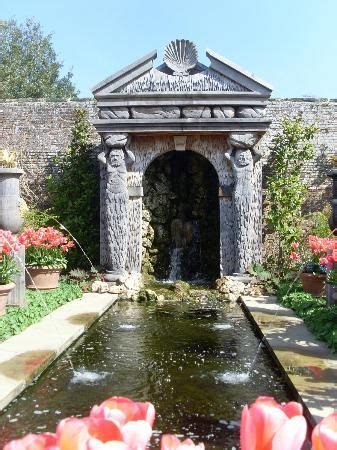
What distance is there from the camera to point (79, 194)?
11508 millimetres

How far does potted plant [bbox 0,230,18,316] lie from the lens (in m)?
6.40

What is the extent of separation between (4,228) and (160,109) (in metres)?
4.15

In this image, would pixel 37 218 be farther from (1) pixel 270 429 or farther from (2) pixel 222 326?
(1) pixel 270 429

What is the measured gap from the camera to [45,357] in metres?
4.83

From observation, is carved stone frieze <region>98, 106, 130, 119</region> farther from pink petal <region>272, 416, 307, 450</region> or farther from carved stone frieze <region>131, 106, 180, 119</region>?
pink petal <region>272, 416, 307, 450</region>

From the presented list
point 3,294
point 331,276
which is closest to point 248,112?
point 331,276

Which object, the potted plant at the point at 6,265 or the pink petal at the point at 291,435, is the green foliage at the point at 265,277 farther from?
the pink petal at the point at 291,435

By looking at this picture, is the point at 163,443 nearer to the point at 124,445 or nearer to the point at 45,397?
the point at 124,445

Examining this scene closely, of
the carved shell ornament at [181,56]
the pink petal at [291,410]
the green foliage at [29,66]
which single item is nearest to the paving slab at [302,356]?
the pink petal at [291,410]

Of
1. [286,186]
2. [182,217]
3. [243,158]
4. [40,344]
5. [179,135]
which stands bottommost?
[40,344]

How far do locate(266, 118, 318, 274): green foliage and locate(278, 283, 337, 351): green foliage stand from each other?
7.03ft

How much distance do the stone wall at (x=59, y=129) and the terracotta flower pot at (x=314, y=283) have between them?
11.9 feet

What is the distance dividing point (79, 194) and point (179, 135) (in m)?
2.67

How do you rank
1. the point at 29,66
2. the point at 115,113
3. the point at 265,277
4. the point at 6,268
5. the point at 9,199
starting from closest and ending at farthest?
the point at 6,268, the point at 9,199, the point at 265,277, the point at 115,113, the point at 29,66
